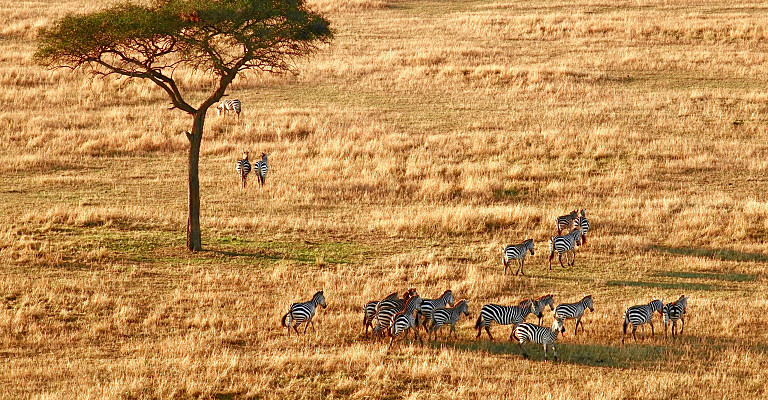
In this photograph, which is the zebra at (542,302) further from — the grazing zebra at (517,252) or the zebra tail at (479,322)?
the grazing zebra at (517,252)

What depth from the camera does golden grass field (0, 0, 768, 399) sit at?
1650 cm

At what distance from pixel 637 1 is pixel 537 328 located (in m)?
52.7

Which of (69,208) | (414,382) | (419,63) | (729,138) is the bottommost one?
(414,382)

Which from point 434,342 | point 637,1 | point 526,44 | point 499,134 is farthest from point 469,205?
point 637,1

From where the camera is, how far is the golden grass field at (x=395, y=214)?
54.1 feet

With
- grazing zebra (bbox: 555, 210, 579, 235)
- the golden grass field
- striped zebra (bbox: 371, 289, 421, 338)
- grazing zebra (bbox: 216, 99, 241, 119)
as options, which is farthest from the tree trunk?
grazing zebra (bbox: 216, 99, 241, 119)

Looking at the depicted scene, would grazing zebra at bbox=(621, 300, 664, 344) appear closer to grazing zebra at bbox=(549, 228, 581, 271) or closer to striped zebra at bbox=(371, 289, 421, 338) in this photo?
striped zebra at bbox=(371, 289, 421, 338)

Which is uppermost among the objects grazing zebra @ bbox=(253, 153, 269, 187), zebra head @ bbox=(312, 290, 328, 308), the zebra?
grazing zebra @ bbox=(253, 153, 269, 187)

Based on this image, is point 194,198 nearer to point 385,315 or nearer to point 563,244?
point 385,315

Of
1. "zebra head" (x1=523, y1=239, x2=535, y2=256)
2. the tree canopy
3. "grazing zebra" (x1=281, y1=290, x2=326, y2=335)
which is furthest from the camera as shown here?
the tree canopy

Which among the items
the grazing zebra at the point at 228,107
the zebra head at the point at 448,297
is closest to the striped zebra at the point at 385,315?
the zebra head at the point at 448,297

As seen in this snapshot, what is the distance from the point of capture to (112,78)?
45.2 meters

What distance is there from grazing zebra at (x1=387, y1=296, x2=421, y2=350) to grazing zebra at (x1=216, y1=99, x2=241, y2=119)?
910 inches

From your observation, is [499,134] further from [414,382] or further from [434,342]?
[414,382]
